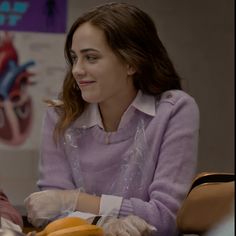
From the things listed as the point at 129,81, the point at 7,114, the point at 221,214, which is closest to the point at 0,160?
the point at 7,114

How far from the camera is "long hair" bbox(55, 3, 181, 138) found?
2.96 feet

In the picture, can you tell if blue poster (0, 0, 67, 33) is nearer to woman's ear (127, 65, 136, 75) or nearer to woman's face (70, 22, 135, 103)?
woman's face (70, 22, 135, 103)

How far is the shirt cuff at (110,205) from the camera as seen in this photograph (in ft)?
2.63

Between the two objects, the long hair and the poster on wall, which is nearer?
the poster on wall

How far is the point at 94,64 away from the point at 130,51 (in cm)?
8

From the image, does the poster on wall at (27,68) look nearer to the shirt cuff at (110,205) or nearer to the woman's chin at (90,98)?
the woman's chin at (90,98)

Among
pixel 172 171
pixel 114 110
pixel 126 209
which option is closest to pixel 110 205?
pixel 126 209

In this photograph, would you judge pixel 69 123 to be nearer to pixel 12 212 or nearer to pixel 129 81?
pixel 129 81

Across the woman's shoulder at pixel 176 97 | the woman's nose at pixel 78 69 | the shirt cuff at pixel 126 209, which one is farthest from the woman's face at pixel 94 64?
the shirt cuff at pixel 126 209

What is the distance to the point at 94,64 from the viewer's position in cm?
88

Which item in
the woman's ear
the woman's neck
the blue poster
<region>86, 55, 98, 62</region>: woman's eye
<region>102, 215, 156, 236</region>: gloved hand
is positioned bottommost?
<region>102, 215, 156, 236</region>: gloved hand

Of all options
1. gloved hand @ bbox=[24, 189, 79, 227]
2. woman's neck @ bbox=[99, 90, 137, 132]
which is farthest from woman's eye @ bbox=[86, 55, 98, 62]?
gloved hand @ bbox=[24, 189, 79, 227]

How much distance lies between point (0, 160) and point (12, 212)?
0.61 feet

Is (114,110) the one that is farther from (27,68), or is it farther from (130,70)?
(27,68)
